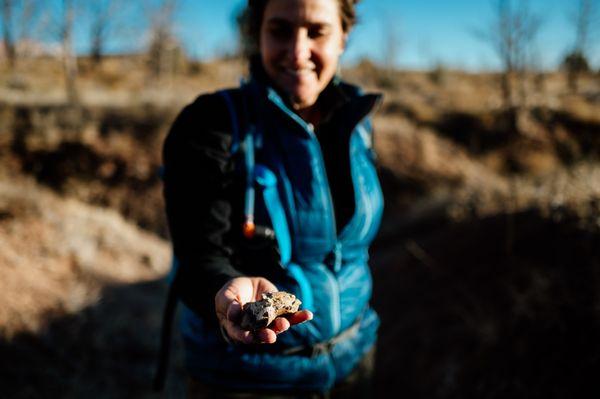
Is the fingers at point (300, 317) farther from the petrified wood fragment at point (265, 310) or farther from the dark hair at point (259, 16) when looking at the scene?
the dark hair at point (259, 16)

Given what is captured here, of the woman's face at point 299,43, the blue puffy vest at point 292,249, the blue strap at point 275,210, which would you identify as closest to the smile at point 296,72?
the woman's face at point 299,43

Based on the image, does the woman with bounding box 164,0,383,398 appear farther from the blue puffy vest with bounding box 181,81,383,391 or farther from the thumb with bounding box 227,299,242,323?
the thumb with bounding box 227,299,242,323

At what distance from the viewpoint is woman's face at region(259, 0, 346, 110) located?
1.42m

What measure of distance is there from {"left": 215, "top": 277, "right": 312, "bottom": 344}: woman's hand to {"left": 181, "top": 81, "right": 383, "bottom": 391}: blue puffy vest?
10.3 inches

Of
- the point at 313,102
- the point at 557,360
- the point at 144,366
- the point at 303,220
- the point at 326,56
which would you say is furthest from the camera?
the point at 144,366

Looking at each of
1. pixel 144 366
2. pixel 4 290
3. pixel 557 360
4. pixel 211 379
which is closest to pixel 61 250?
pixel 4 290

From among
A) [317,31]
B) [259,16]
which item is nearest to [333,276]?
[317,31]

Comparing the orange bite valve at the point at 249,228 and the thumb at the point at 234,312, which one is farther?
the orange bite valve at the point at 249,228

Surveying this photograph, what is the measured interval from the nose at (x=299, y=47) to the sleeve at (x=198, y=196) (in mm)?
313

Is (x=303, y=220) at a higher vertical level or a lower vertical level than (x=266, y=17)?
→ lower

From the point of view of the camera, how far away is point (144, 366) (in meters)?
4.50

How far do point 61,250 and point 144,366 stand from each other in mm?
2168

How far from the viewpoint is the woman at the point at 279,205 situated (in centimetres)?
130

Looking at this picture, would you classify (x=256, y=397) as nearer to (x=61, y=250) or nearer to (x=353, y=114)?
(x=353, y=114)
